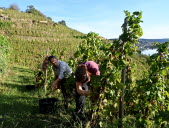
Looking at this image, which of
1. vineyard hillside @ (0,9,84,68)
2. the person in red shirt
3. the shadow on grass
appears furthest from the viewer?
vineyard hillside @ (0,9,84,68)

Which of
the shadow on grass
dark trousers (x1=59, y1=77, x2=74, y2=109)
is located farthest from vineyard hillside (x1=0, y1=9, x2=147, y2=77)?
dark trousers (x1=59, y1=77, x2=74, y2=109)

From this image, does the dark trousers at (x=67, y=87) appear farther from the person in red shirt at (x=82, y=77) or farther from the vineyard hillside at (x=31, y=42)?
the vineyard hillside at (x=31, y=42)

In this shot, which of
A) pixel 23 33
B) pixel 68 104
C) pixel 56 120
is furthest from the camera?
pixel 23 33

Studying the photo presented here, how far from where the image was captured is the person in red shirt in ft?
10.6

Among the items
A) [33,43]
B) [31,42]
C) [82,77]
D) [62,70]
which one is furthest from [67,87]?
[31,42]

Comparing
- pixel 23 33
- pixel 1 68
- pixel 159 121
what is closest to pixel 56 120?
pixel 159 121

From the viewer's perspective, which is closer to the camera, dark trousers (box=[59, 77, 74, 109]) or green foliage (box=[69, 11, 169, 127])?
green foliage (box=[69, 11, 169, 127])

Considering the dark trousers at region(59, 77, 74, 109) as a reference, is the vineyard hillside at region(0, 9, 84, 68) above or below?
above

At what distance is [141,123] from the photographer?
3088 millimetres

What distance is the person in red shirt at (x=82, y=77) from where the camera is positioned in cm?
324

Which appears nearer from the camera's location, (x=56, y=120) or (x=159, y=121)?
(x=159, y=121)

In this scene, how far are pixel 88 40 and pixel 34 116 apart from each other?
7.71ft

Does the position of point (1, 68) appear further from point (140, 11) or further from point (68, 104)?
point (140, 11)

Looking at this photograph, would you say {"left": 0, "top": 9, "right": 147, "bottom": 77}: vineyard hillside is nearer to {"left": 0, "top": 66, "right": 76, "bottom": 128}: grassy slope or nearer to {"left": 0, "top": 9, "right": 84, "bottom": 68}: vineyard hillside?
{"left": 0, "top": 9, "right": 84, "bottom": 68}: vineyard hillside
